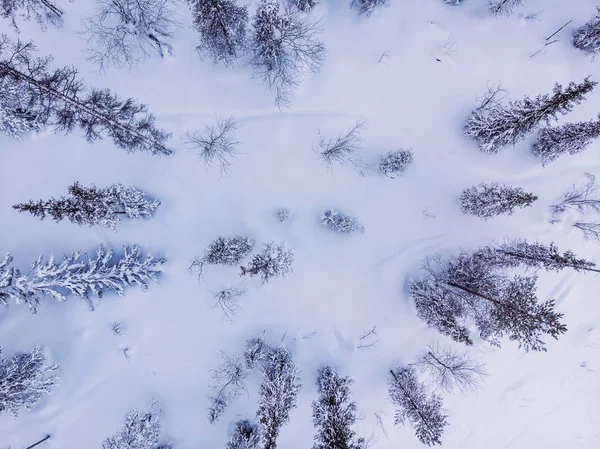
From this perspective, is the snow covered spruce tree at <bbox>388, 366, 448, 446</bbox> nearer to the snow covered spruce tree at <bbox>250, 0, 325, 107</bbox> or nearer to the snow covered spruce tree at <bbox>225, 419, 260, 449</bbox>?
the snow covered spruce tree at <bbox>225, 419, 260, 449</bbox>

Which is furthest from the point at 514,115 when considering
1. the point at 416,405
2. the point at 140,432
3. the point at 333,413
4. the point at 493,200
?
the point at 140,432

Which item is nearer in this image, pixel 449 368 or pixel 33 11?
pixel 33 11

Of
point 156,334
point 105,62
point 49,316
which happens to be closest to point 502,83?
point 105,62

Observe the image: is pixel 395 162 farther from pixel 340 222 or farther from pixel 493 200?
pixel 493 200

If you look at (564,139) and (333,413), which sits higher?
(564,139)

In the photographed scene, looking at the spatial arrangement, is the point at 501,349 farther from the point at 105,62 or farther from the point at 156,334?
the point at 105,62

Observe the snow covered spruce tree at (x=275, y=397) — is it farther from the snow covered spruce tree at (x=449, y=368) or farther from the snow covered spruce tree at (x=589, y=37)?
the snow covered spruce tree at (x=589, y=37)
